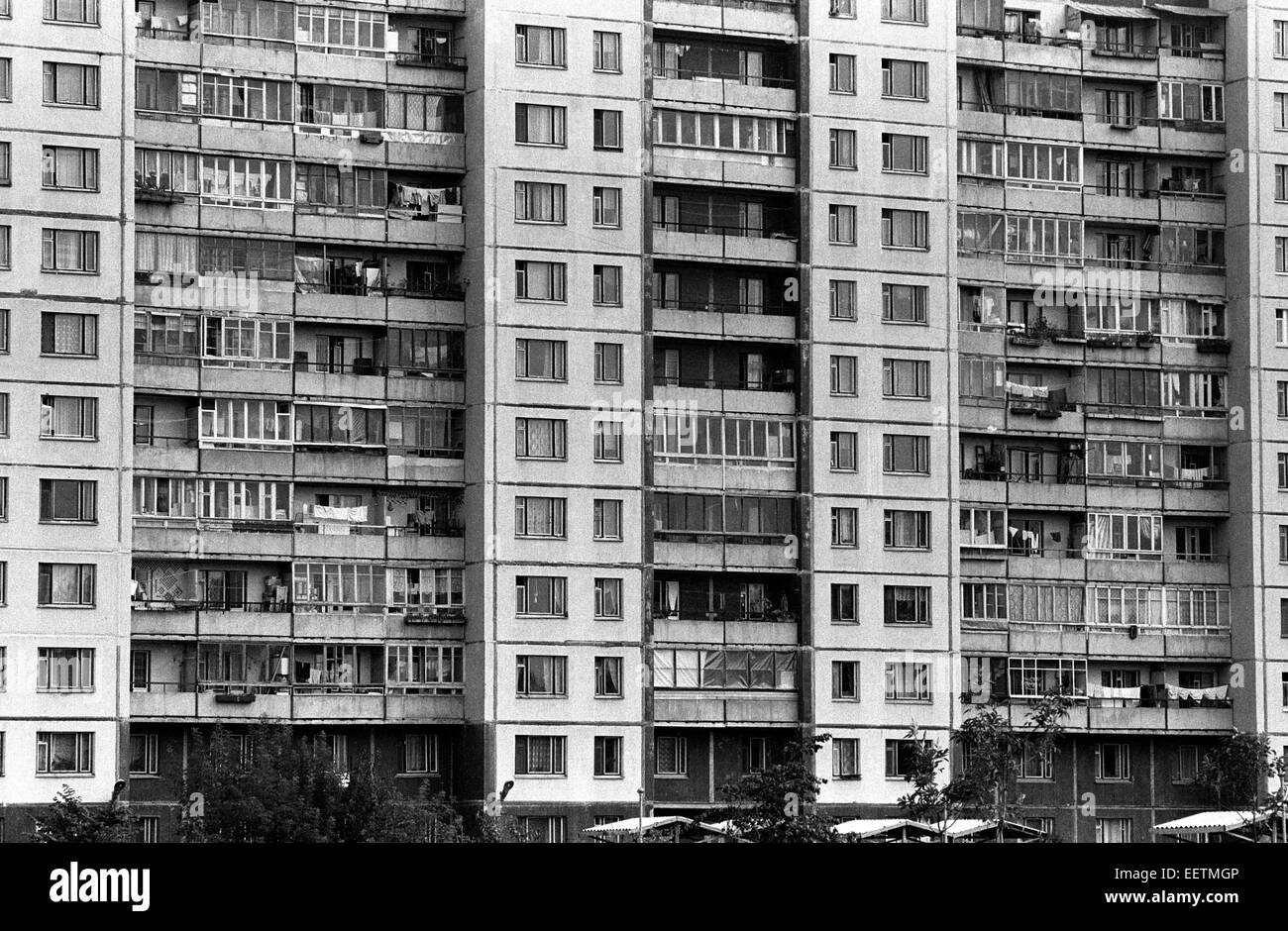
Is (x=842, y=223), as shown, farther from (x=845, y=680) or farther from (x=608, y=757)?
(x=608, y=757)

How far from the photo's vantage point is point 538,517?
9769 centimetres

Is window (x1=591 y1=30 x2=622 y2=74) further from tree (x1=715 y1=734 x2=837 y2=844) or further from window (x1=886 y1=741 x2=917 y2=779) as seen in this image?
window (x1=886 y1=741 x2=917 y2=779)

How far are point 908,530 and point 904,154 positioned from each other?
48.3ft

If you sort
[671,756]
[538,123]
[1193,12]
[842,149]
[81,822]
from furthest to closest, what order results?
[1193,12] < [842,149] < [671,756] < [538,123] < [81,822]

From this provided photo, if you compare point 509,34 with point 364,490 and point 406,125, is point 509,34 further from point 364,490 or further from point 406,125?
point 364,490

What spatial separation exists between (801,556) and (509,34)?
2270cm

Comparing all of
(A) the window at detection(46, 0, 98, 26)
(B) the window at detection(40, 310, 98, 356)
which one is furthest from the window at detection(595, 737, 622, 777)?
(A) the window at detection(46, 0, 98, 26)

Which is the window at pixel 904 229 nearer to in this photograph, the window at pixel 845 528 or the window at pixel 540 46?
the window at pixel 845 528

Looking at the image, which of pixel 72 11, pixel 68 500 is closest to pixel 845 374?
pixel 68 500

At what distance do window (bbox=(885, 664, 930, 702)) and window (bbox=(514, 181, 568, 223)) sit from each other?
70.5 feet

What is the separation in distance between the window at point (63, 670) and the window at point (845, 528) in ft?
94.5

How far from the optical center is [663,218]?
101875 millimetres
